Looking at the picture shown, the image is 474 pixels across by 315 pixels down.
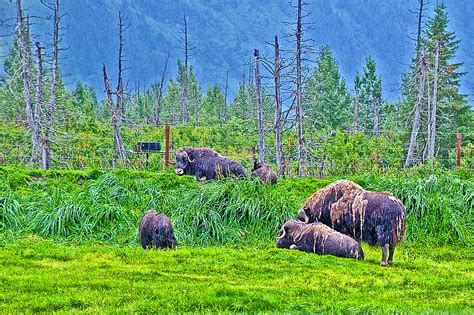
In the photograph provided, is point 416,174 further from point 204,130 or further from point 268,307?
point 204,130

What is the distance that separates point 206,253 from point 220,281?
2216mm

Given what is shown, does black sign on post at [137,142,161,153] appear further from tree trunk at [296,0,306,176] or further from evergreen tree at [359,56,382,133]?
evergreen tree at [359,56,382,133]

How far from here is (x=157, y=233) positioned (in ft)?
37.4

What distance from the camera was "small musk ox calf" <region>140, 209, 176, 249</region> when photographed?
448 inches

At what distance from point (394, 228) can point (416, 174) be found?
8883 mm

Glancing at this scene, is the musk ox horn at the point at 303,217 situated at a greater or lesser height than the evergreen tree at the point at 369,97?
lesser

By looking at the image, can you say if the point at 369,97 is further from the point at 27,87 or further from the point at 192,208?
the point at 192,208

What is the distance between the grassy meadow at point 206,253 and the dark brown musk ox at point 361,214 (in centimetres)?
49

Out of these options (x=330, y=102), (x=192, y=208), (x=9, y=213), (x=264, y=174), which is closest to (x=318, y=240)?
(x=192, y=208)

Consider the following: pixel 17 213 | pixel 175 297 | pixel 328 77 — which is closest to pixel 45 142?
pixel 17 213

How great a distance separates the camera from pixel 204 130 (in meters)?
42.9

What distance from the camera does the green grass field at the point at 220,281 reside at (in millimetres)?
7004

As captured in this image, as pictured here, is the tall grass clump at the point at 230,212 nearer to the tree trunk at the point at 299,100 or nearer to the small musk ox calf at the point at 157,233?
the small musk ox calf at the point at 157,233

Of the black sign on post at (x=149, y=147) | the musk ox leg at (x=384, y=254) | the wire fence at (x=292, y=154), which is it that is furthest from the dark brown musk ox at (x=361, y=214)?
the black sign on post at (x=149, y=147)
